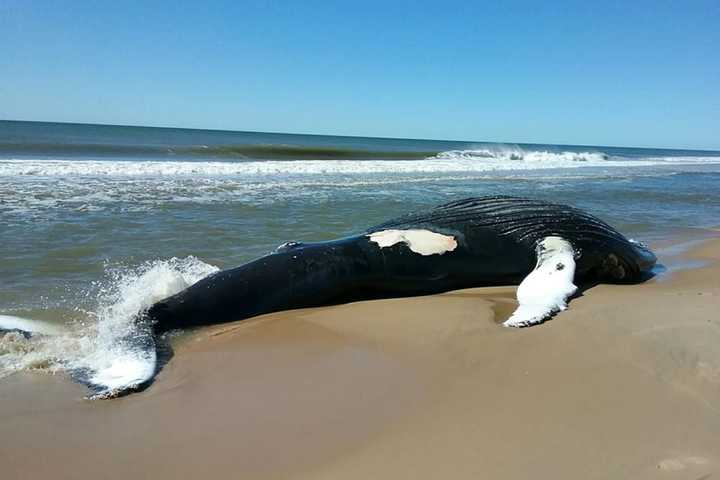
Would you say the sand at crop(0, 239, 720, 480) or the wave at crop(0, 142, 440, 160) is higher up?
the wave at crop(0, 142, 440, 160)

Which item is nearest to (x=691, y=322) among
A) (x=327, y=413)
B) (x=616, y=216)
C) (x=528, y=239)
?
(x=528, y=239)

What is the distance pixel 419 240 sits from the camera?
500 centimetres

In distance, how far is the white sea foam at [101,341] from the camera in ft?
10.9

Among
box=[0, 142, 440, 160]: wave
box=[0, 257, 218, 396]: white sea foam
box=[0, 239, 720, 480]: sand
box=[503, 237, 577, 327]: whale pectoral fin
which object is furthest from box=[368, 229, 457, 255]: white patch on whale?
box=[0, 142, 440, 160]: wave

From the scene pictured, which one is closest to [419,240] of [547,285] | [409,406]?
[547,285]

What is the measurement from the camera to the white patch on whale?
4945mm

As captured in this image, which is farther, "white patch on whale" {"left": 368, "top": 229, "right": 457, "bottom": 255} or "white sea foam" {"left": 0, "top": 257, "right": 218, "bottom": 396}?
"white patch on whale" {"left": 368, "top": 229, "right": 457, "bottom": 255}

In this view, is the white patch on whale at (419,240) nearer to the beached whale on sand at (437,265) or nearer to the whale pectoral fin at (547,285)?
the beached whale on sand at (437,265)

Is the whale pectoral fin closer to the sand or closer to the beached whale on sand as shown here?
the beached whale on sand

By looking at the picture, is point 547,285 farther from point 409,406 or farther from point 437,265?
point 409,406

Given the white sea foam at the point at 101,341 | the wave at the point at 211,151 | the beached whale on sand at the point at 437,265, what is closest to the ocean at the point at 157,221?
the white sea foam at the point at 101,341

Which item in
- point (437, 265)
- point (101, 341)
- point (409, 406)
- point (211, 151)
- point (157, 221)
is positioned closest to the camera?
point (409, 406)

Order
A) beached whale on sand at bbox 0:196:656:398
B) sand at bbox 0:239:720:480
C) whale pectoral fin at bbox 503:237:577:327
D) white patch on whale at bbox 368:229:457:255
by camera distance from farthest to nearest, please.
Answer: white patch on whale at bbox 368:229:457:255, beached whale on sand at bbox 0:196:656:398, whale pectoral fin at bbox 503:237:577:327, sand at bbox 0:239:720:480

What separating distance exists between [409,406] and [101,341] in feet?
7.32
